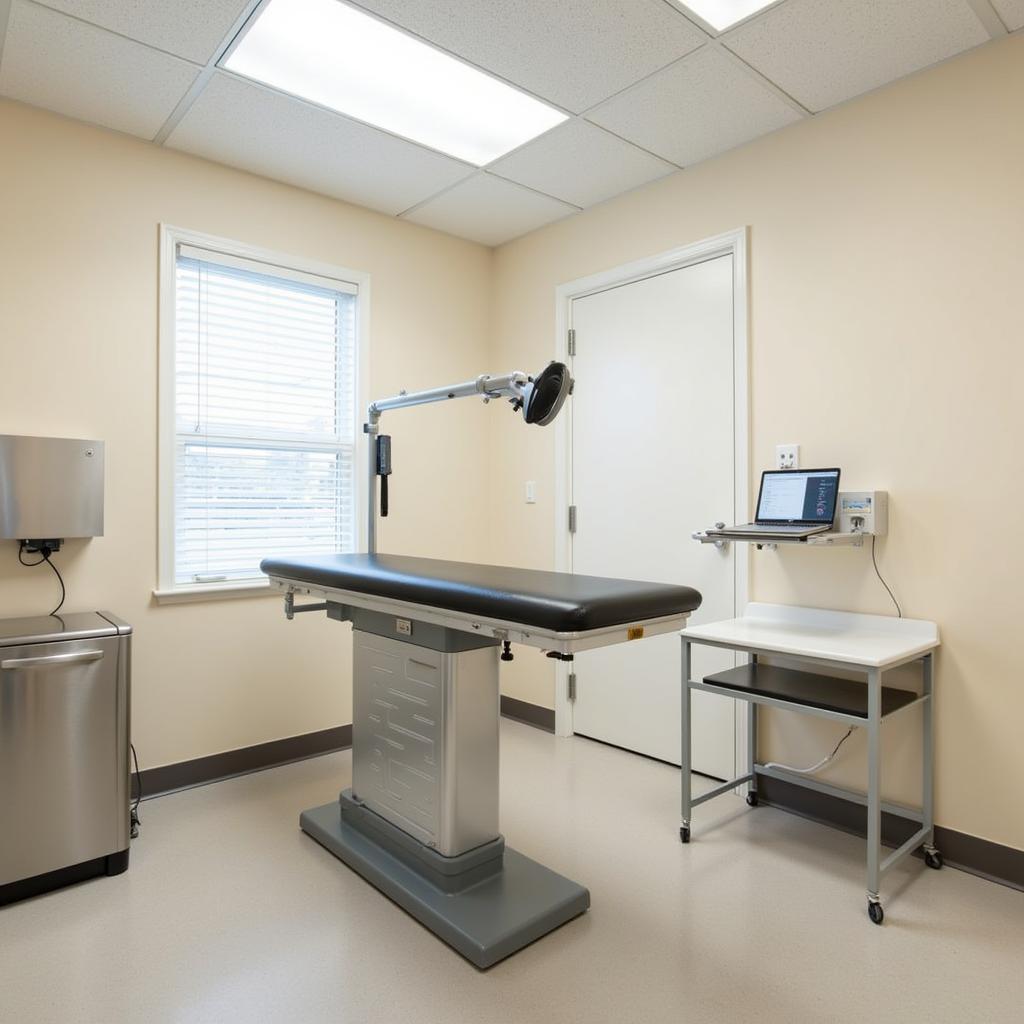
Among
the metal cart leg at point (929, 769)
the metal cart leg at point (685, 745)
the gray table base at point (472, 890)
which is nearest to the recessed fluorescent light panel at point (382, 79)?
the metal cart leg at point (685, 745)

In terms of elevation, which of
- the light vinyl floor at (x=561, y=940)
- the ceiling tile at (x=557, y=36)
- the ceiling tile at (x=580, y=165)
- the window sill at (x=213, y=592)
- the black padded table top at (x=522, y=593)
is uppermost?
the ceiling tile at (x=580, y=165)

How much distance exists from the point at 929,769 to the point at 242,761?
2.73m

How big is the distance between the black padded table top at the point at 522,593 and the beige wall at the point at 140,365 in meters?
1.09

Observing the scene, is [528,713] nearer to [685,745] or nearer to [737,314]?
[685,745]

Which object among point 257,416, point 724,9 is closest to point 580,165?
point 724,9

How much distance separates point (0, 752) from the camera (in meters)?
2.08

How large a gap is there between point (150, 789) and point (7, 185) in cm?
240

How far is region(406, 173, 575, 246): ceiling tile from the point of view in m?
3.35

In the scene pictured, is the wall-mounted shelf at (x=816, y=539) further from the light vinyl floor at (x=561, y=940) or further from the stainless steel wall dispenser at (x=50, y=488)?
the stainless steel wall dispenser at (x=50, y=488)

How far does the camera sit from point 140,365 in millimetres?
2857

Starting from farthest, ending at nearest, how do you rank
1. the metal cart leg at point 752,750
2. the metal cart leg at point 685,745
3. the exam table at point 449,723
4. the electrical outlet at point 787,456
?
the metal cart leg at point 752,750
the electrical outlet at point 787,456
the metal cart leg at point 685,745
the exam table at point 449,723

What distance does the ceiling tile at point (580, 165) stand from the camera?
9.41 ft

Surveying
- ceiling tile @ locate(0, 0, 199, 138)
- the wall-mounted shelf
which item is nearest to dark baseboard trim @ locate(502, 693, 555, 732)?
the wall-mounted shelf

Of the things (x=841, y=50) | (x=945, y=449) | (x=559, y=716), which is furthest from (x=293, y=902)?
(x=841, y=50)
